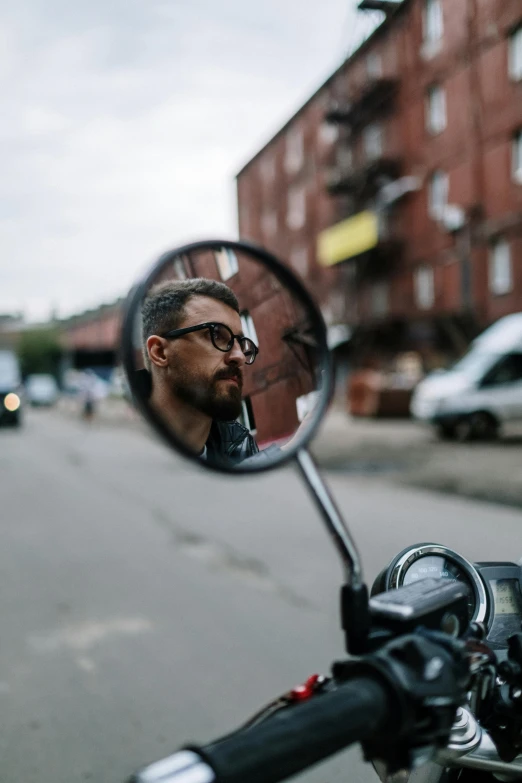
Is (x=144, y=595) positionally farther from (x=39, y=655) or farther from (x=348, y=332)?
(x=348, y=332)

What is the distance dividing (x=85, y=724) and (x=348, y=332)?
91.2 feet

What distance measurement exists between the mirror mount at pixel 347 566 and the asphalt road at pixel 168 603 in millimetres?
281

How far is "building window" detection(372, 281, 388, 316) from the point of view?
32625 millimetres

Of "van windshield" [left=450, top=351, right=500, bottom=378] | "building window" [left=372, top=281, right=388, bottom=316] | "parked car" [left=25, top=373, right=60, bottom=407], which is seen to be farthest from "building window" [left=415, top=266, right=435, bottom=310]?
"parked car" [left=25, top=373, right=60, bottom=407]

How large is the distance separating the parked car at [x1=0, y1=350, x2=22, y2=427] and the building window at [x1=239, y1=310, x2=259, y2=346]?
88.1ft

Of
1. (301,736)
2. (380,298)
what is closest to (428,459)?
(301,736)

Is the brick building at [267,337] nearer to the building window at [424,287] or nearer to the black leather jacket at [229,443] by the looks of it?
the black leather jacket at [229,443]

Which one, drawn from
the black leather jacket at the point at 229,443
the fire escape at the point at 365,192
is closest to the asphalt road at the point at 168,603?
the black leather jacket at the point at 229,443

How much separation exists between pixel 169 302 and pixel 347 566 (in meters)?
0.42

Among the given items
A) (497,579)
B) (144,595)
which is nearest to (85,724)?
(144,595)

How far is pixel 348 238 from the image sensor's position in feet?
111

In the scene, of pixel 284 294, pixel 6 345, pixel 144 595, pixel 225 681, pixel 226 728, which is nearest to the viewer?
pixel 284 294

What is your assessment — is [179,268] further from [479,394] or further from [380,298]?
[380,298]

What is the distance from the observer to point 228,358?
1122mm
